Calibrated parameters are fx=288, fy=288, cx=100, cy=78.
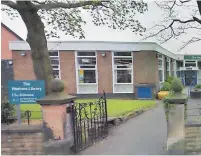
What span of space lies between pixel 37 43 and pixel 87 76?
45.3 ft

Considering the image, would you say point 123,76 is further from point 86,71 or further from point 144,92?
point 86,71

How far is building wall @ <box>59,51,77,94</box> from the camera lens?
2088cm

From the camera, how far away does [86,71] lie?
69.9ft

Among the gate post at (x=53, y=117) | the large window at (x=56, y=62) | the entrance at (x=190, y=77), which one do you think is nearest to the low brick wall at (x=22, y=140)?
the gate post at (x=53, y=117)

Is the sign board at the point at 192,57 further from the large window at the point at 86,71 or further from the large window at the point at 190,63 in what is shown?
the large window at the point at 86,71

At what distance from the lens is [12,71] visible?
Answer: 2078cm

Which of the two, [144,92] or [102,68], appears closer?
[144,92]

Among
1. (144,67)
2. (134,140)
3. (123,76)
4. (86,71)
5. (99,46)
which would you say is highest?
(99,46)

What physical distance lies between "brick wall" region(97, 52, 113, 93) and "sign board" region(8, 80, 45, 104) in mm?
14447

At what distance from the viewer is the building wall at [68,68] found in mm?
20875

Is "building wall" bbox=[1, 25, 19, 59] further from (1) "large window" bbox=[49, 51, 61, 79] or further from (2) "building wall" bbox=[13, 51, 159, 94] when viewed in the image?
(1) "large window" bbox=[49, 51, 61, 79]

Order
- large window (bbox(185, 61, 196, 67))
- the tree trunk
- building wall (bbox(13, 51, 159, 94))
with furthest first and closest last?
large window (bbox(185, 61, 196, 67))
building wall (bbox(13, 51, 159, 94))
the tree trunk

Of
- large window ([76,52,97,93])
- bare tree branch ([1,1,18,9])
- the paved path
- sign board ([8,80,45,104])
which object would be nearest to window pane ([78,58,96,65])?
large window ([76,52,97,93])

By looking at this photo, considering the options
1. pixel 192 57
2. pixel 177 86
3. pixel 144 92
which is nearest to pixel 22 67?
pixel 144 92
